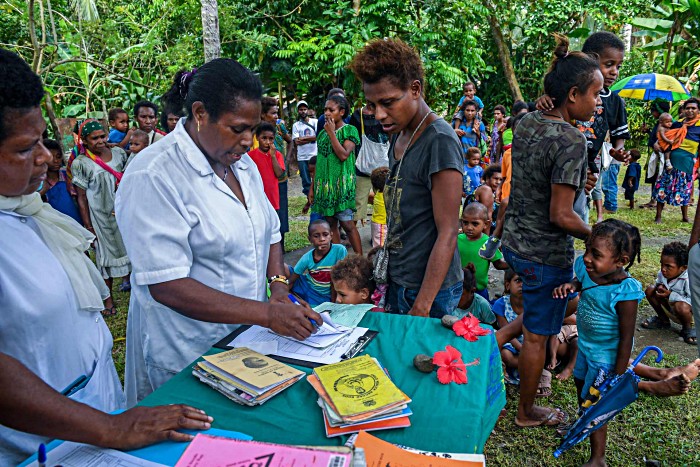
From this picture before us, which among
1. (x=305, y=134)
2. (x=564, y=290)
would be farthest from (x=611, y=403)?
(x=305, y=134)

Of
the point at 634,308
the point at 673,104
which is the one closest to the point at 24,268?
the point at 634,308

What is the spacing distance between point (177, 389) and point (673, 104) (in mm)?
15114

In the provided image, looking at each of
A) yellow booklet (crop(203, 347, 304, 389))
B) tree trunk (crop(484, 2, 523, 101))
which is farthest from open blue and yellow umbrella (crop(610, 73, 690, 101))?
yellow booklet (crop(203, 347, 304, 389))

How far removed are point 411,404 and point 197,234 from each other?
2.95 ft

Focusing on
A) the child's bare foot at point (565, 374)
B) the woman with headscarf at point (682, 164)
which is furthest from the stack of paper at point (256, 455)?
the woman with headscarf at point (682, 164)

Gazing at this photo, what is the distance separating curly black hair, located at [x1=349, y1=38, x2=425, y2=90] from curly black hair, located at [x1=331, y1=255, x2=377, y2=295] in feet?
4.86

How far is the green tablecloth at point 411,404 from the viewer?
124 cm

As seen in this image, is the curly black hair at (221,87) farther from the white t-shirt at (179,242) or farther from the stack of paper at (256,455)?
the stack of paper at (256,455)

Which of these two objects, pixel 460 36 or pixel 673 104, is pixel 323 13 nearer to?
pixel 460 36

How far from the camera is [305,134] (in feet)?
30.5

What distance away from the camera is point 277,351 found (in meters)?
1.64

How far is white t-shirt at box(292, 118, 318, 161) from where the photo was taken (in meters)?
8.57

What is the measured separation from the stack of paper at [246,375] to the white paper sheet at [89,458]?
12.7 inches

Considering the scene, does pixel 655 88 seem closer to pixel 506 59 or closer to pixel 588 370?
pixel 506 59
